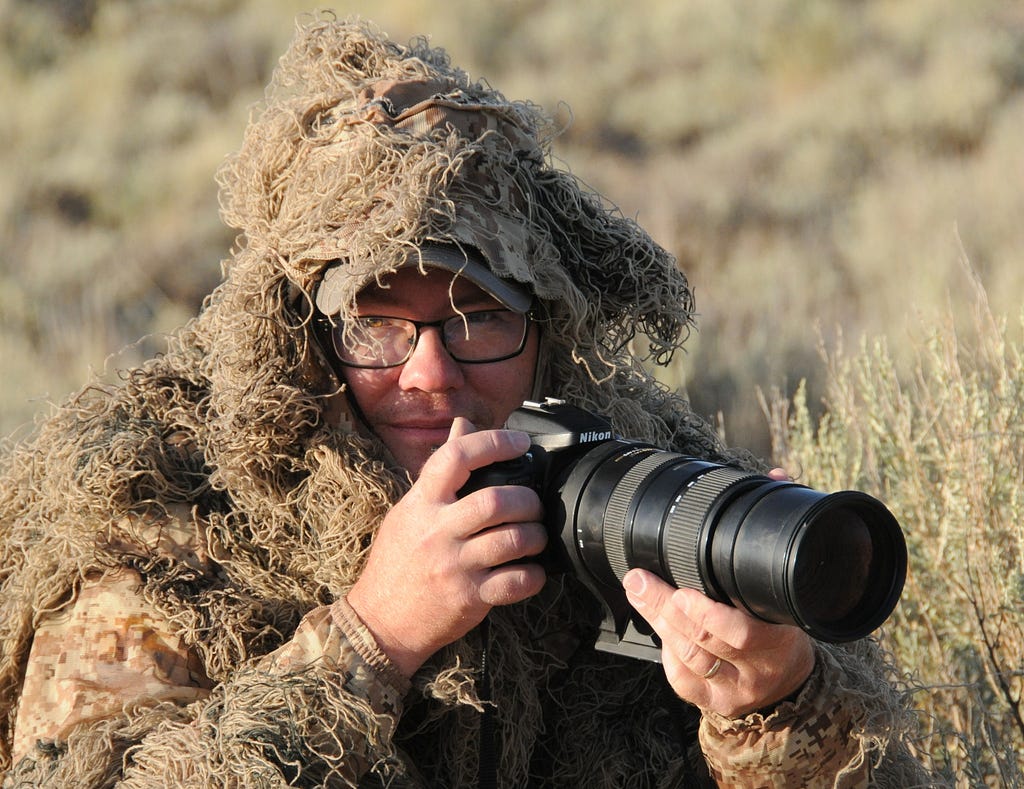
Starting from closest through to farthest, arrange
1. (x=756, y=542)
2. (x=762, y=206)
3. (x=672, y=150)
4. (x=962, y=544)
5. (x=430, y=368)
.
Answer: (x=756, y=542) → (x=430, y=368) → (x=962, y=544) → (x=762, y=206) → (x=672, y=150)

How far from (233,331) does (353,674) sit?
0.57 metres

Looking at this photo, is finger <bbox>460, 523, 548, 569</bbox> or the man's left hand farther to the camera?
finger <bbox>460, 523, 548, 569</bbox>

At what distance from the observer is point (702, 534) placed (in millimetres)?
1470

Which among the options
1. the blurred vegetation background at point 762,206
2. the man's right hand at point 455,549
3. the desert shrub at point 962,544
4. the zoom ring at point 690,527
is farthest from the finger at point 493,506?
the desert shrub at point 962,544

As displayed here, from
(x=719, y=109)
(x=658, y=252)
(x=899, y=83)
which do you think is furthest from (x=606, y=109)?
(x=658, y=252)

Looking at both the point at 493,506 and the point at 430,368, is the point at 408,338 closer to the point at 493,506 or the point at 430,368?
the point at 430,368

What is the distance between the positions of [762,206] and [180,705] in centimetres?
804

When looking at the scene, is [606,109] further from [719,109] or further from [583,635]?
[583,635]

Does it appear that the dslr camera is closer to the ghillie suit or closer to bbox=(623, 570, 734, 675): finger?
bbox=(623, 570, 734, 675): finger

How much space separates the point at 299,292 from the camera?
1.97m

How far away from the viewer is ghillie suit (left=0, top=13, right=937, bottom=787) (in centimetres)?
172

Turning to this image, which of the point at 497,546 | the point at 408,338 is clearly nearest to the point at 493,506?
the point at 497,546

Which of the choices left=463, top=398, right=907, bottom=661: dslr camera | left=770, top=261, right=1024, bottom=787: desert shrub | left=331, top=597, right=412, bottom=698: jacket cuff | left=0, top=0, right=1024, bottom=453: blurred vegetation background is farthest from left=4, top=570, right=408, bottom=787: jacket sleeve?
left=0, top=0, right=1024, bottom=453: blurred vegetation background

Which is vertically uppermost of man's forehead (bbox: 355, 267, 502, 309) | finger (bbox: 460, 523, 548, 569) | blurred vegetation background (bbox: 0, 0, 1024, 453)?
man's forehead (bbox: 355, 267, 502, 309)
